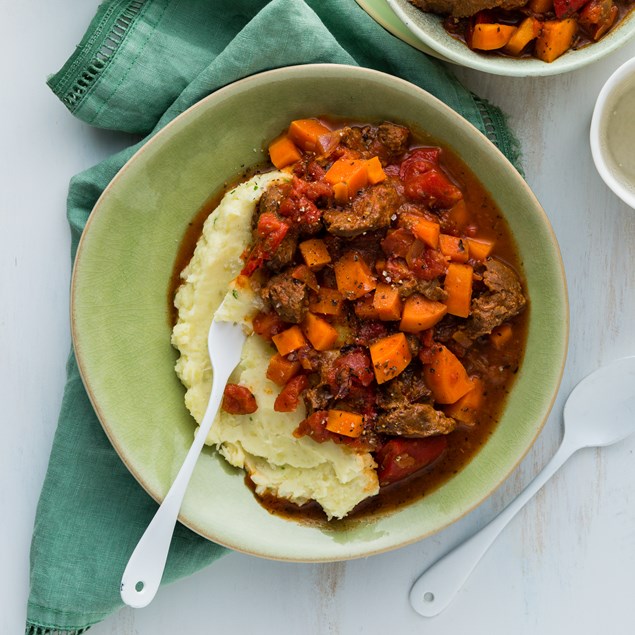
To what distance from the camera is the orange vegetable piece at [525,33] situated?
13.6 ft

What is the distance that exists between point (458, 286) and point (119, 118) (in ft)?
7.66

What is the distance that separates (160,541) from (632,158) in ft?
12.2

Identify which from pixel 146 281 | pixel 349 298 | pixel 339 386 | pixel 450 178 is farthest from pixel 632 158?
pixel 146 281

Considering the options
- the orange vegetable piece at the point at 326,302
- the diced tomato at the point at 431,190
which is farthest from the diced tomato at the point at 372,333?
the diced tomato at the point at 431,190

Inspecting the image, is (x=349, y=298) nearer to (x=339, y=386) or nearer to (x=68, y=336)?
(x=339, y=386)

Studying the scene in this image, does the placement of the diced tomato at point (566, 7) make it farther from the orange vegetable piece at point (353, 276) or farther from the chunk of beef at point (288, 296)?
the chunk of beef at point (288, 296)

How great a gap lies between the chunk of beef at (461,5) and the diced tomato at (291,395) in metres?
2.32

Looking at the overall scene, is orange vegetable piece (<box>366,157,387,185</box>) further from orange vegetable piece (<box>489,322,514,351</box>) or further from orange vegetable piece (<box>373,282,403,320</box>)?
orange vegetable piece (<box>489,322,514,351</box>)

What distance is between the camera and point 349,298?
409 cm

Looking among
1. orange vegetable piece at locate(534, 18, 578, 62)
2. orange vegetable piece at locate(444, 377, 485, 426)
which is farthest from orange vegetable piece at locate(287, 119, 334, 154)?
orange vegetable piece at locate(444, 377, 485, 426)

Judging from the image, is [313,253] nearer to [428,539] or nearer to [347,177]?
[347,177]

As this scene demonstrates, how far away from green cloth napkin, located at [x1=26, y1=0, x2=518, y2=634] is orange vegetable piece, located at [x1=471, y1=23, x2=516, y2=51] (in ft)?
1.00

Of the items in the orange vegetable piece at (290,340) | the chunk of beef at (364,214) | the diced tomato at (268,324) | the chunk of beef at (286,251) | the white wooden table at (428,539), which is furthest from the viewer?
the white wooden table at (428,539)

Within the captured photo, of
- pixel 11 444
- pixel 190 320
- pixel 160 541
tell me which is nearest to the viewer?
pixel 160 541
